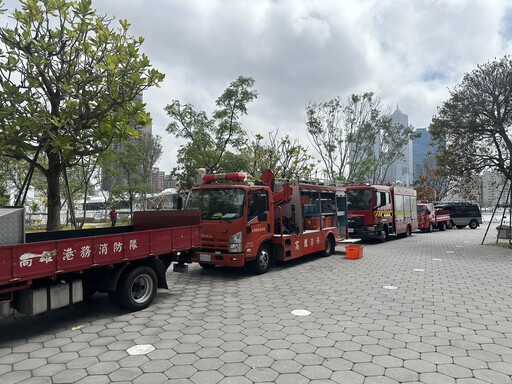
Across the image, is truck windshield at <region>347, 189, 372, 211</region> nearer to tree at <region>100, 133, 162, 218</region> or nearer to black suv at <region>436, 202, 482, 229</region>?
tree at <region>100, 133, 162, 218</region>

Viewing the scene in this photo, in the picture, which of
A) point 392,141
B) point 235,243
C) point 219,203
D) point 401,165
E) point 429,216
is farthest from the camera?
point 401,165

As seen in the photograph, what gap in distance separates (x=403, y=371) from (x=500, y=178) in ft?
62.1

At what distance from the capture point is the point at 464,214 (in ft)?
92.0

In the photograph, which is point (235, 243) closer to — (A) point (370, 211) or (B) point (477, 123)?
(A) point (370, 211)

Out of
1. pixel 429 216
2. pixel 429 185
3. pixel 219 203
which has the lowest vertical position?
pixel 429 216

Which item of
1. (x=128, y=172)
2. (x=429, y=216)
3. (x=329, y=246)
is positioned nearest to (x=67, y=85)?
(x=329, y=246)

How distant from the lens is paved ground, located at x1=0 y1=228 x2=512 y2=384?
354 cm

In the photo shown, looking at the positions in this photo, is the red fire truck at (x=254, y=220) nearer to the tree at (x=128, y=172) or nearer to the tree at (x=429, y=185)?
the tree at (x=128, y=172)

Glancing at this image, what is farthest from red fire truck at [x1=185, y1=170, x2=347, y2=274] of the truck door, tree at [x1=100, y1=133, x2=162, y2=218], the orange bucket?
tree at [x1=100, y1=133, x2=162, y2=218]

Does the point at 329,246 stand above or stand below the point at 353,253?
above

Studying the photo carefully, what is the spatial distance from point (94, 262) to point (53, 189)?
374cm

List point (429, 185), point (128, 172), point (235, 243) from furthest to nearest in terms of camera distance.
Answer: point (429, 185) → point (128, 172) → point (235, 243)

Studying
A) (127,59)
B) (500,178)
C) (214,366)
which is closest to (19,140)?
(127,59)

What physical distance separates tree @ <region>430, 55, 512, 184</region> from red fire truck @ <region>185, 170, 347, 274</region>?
8.35m
